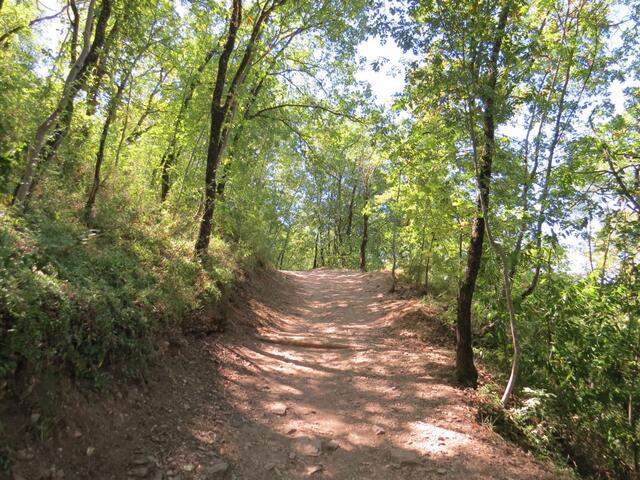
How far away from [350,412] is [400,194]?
792cm

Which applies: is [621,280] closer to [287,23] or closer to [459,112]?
[459,112]

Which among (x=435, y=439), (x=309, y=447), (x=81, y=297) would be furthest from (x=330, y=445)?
(x=81, y=297)

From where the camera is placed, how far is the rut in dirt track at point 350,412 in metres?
4.67

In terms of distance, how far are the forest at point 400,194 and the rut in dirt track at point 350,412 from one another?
837mm

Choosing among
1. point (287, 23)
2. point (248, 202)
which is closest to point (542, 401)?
point (248, 202)

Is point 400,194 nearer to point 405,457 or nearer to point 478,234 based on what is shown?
point 478,234

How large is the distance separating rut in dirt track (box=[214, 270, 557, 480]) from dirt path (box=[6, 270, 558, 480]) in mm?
20

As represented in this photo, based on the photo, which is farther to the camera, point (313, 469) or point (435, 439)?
point (435, 439)

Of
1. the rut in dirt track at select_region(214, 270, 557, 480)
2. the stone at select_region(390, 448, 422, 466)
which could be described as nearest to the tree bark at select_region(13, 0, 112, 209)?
the rut in dirt track at select_region(214, 270, 557, 480)

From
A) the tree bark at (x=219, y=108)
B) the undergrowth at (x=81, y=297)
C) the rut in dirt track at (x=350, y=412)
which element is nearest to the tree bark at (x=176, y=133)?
the tree bark at (x=219, y=108)

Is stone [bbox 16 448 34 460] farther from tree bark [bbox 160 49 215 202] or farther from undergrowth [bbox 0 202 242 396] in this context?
tree bark [bbox 160 49 215 202]

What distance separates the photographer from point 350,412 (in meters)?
6.01

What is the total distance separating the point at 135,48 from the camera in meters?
7.96

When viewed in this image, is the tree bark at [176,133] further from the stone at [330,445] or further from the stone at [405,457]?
the stone at [405,457]
